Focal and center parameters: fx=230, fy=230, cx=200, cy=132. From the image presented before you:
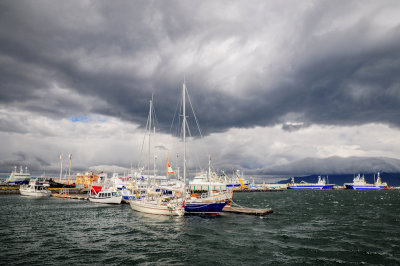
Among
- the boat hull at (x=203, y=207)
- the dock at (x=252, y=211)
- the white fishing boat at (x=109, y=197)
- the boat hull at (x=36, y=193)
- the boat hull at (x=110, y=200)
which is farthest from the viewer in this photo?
the boat hull at (x=36, y=193)

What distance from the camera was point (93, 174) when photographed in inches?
5817

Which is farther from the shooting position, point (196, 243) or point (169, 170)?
point (169, 170)

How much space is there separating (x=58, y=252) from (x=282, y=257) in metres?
20.0

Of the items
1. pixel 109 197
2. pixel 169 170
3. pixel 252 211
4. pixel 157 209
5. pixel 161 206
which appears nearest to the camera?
pixel 161 206

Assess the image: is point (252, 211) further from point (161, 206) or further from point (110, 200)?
point (110, 200)

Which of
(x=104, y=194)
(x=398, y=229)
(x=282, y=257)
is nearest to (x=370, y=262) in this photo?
(x=282, y=257)

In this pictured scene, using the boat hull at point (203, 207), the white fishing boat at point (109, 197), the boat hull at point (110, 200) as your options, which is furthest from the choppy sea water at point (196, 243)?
the white fishing boat at point (109, 197)

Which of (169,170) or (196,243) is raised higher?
(169,170)

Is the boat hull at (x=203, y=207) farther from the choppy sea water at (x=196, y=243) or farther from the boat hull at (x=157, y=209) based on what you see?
the choppy sea water at (x=196, y=243)

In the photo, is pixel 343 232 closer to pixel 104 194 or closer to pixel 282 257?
pixel 282 257

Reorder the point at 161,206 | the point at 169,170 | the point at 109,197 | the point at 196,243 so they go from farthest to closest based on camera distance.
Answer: the point at 169,170, the point at 109,197, the point at 161,206, the point at 196,243

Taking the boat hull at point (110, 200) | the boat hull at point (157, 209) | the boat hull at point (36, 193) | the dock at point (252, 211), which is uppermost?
the boat hull at point (157, 209)

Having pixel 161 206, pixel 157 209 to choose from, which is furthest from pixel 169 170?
pixel 161 206

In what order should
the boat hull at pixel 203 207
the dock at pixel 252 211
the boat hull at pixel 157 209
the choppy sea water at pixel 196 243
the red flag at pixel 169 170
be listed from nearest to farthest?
the choppy sea water at pixel 196 243 < the boat hull at pixel 157 209 < the boat hull at pixel 203 207 < the dock at pixel 252 211 < the red flag at pixel 169 170
